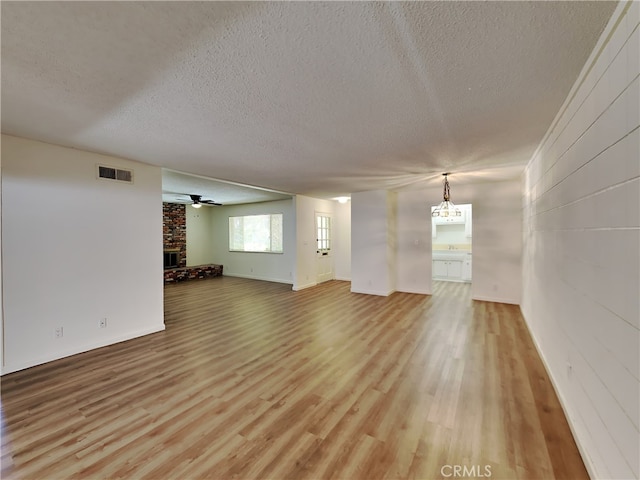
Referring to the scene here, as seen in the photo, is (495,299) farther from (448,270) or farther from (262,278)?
(262,278)

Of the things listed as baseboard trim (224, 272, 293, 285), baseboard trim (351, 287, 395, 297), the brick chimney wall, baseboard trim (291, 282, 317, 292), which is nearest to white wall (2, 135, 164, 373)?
baseboard trim (291, 282, 317, 292)

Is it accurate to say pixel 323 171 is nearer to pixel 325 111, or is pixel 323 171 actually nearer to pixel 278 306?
pixel 325 111

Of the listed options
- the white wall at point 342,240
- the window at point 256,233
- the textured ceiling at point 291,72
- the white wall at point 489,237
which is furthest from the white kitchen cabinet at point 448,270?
the textured ceiling at point 291,72

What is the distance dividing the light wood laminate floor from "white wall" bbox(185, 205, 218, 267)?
572cm

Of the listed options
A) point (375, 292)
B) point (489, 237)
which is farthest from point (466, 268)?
point (375, 292)

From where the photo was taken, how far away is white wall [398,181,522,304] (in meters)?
5.18

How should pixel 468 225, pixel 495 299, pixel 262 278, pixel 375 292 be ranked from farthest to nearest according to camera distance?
pixel 262 278, pixel 468 225, pixel 375 292, pixel 495 299

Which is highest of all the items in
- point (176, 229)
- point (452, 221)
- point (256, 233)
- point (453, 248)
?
point (452, 221)

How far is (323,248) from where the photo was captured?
313 inches

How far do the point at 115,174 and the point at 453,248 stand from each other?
812 cm

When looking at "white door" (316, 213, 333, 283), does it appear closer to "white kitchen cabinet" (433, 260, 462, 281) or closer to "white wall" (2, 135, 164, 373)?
"white kitchen cabinet" (433, 260, 462, 281)

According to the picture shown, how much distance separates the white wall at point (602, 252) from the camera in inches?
45.7

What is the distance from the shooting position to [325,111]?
219 centimetres

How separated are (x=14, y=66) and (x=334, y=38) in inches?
73.4
